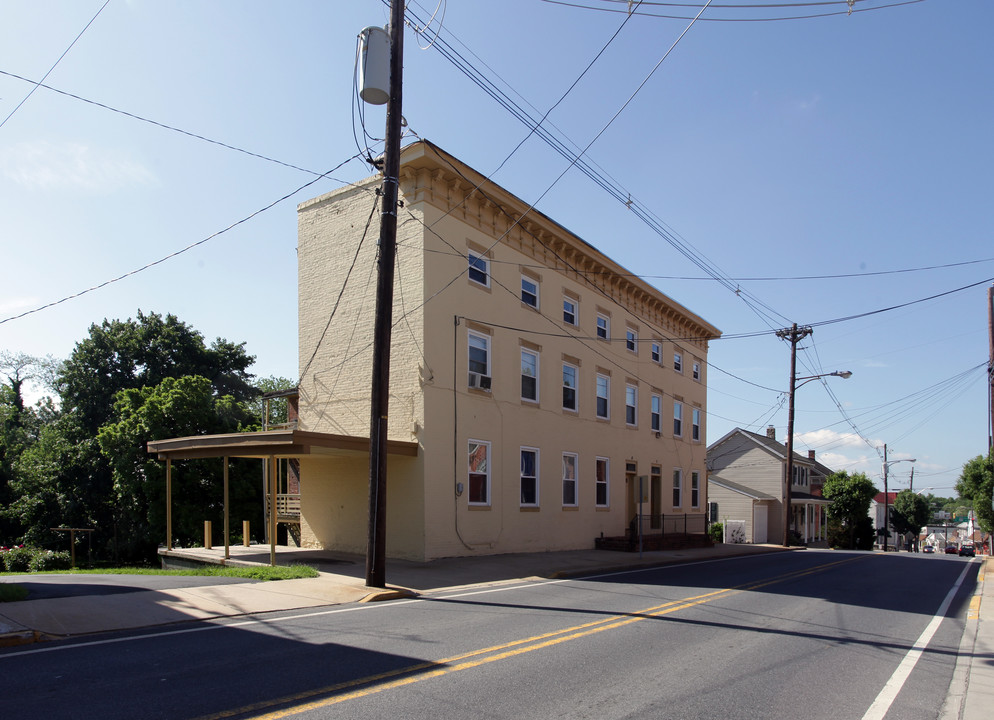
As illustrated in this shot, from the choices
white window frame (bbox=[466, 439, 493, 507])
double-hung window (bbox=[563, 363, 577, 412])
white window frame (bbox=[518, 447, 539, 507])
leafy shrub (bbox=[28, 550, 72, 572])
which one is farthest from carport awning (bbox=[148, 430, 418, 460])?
leafy shrub (bbox=[28, 550, 72, 572])

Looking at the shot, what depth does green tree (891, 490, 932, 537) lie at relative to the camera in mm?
69188

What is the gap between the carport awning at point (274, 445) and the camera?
14383mm

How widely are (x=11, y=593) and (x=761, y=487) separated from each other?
4678 cm

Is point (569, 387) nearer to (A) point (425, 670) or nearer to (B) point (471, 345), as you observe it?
(B) point (471, 345)

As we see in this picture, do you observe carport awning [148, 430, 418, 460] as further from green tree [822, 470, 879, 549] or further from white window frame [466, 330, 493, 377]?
green tree [822, 470, 879, 549]

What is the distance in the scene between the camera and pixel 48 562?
2342 centimetres

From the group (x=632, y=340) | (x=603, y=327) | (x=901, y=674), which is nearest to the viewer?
(x=901, y=674)

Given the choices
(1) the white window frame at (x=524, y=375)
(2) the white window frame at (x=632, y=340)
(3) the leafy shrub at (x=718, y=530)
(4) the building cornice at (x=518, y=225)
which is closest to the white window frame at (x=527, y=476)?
(1) the white window frame at (x=524, y=375)

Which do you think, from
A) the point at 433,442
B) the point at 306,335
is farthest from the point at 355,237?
the point at 433,442

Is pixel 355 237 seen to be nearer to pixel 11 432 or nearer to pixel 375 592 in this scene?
pixel 375 592

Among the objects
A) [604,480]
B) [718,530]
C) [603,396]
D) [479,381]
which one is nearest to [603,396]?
[603,396]

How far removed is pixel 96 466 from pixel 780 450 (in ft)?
142

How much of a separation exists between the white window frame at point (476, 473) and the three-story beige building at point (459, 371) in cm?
5

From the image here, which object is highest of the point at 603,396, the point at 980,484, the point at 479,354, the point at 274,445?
the point at 479,354
